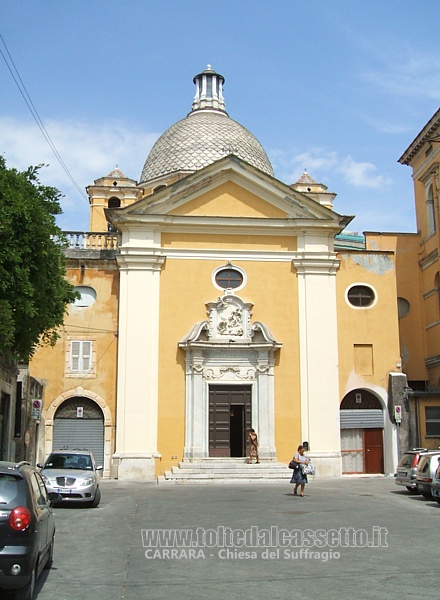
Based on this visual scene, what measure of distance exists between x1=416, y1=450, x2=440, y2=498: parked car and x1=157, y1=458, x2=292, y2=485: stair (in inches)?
289

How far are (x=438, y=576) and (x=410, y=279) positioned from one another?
2808 cm

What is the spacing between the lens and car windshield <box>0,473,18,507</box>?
793 cm

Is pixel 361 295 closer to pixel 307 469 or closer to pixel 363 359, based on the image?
pixel 363 359

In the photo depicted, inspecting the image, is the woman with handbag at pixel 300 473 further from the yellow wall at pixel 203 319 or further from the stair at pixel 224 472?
the yellow wall at pixel 203 319

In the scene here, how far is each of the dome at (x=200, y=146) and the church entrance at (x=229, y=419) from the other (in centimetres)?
1365

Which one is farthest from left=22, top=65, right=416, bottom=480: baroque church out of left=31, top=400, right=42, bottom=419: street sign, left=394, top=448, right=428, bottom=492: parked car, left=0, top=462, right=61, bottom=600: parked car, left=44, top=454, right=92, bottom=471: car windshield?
left=0, top=462, right=61, bottom=600: parked car

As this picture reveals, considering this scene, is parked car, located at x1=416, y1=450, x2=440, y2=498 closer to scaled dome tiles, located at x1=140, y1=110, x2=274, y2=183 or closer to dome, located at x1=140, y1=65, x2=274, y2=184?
scaled dome tiles, located at x1=140, y1=110, x2=274, y2=183

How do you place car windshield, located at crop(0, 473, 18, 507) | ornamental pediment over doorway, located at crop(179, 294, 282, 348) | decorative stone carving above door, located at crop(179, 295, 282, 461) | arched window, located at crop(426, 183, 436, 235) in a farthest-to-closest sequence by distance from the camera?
arched window, located at crop(426, 183, 436, 235)
ornamental pediment over doorway, located at crop(179, 294, 282, 348)
decorative stone carving above door, located at crop(179, 295, 282, 461)
car windshield, located at crop(0, 473, 18, 507)

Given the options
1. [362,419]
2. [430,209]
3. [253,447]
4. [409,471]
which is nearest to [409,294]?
[430,209]

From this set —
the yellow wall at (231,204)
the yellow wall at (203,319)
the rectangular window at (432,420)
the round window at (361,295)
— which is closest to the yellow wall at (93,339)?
the yellow wall at (203,319)

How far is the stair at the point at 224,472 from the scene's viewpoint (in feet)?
89.1

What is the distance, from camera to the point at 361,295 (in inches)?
1272

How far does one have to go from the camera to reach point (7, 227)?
16.6 meters

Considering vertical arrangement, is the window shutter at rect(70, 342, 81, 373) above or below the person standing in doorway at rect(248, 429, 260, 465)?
above
